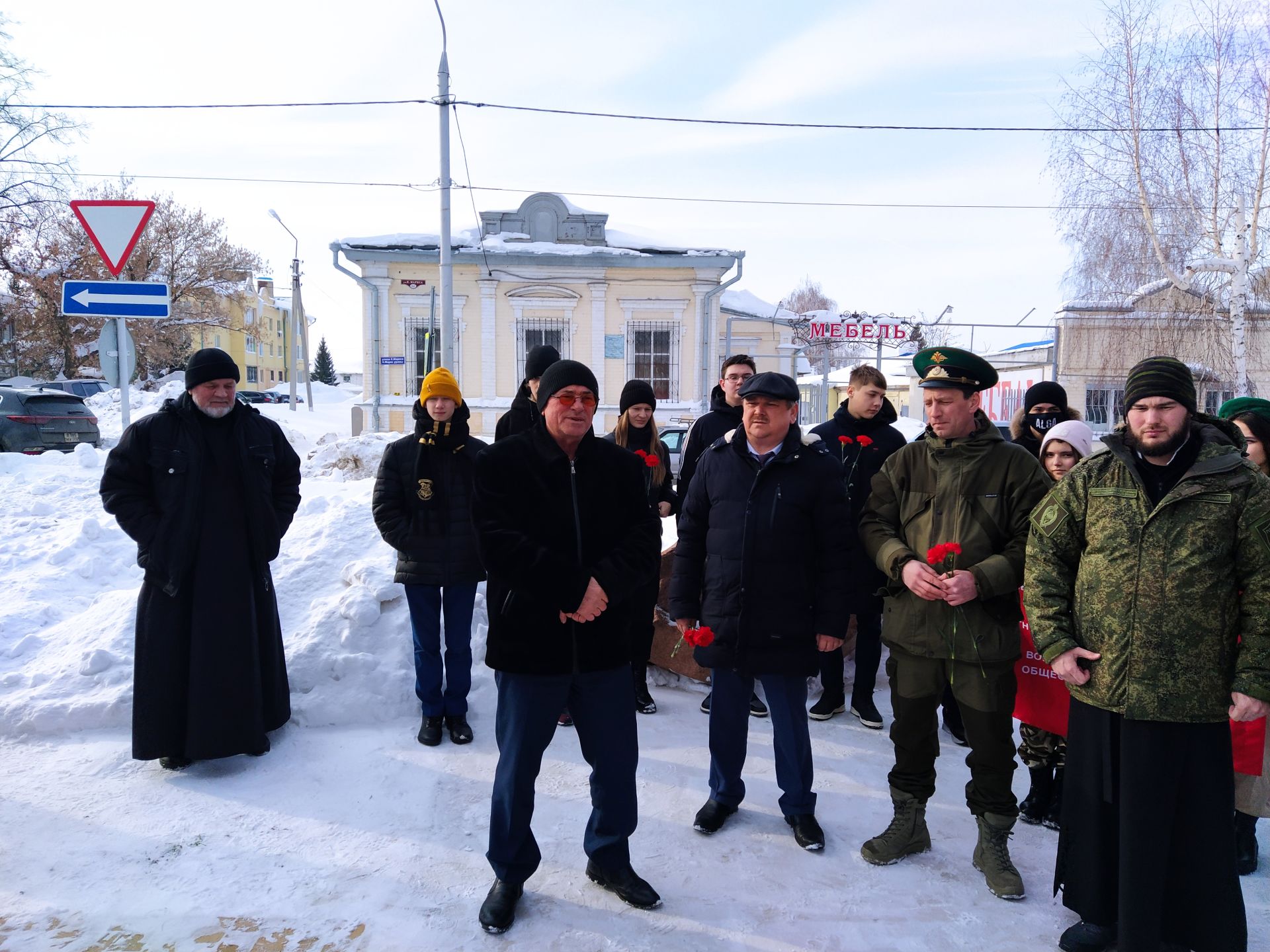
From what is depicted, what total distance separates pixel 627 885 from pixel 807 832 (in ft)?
2.93

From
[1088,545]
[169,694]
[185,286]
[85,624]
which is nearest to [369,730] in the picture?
[169,694]

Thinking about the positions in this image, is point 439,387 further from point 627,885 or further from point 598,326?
point 598,326

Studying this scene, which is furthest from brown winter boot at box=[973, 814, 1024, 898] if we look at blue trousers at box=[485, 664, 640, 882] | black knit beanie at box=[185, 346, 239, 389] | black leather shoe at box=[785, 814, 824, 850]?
black knit beanie at box=[185, 346, 239, 389]

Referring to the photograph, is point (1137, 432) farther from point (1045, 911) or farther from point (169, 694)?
point (169, 694)

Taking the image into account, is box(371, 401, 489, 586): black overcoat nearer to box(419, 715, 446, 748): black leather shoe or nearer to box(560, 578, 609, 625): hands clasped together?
box(419, 715, 446, 748): black leather shoe

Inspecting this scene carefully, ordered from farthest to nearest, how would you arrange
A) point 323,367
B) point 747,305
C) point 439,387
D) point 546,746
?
point 323,367 < point 747,305 < point 439,387 < point 546,746

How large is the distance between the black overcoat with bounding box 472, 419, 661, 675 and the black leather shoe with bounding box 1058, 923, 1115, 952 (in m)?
1.86

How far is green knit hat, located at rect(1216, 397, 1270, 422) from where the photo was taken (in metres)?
Answer: 3.55

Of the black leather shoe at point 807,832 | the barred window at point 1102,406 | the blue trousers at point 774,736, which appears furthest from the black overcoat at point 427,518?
the barred window at point 1102,406

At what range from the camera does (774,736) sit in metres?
3.66

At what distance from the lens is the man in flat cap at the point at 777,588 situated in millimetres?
3525

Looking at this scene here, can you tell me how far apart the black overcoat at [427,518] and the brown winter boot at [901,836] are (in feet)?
7.85

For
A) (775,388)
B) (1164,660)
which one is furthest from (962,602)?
(775,388)

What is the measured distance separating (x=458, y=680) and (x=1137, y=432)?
11.5 feet
